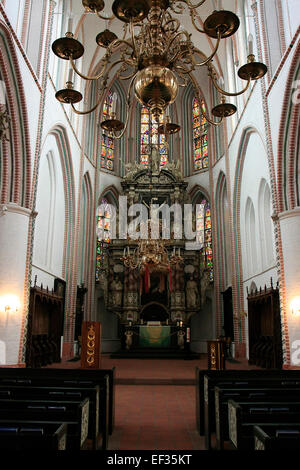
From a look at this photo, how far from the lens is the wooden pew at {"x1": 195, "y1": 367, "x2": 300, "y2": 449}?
5105 millimetres

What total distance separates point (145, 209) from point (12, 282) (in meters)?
13.4

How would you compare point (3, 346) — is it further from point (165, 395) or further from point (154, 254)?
point (154, 254)

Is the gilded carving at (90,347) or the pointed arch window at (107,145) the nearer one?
the gilded carving at (90,347)

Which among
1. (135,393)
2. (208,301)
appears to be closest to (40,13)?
(135,393)

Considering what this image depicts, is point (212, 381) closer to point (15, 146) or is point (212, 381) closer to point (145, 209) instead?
point (15, 146)

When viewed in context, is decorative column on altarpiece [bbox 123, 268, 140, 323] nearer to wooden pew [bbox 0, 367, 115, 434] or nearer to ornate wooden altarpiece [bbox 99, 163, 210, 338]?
ornate wooden altarpiece [bbox 99, 163, 210, 338]

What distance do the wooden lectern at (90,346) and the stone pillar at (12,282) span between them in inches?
134

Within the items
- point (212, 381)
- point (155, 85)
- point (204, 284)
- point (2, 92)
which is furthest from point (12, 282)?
point (204, 284)

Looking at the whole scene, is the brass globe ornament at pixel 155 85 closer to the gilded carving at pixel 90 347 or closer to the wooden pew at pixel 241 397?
the wooden pew at pixel 241 397

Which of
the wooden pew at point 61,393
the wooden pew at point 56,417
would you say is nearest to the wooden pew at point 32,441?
the wooden pew at point 56,417

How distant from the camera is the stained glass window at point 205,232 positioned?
21.6 m

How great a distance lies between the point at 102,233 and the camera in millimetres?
22109

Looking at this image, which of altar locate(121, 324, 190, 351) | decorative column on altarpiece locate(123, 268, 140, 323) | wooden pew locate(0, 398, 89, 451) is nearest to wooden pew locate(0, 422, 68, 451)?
wooden pew locate(0, 398, 89, 451)

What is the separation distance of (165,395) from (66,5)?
1500cm
